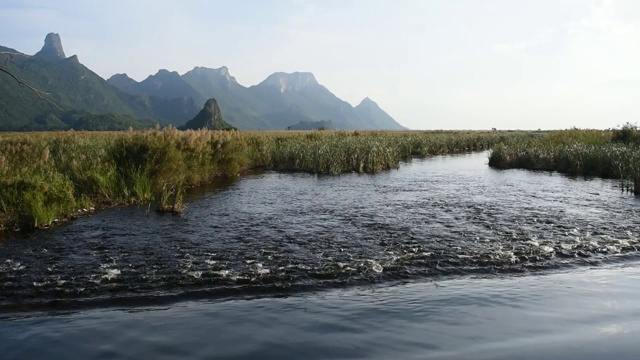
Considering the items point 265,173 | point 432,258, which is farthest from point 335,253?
point 265,173

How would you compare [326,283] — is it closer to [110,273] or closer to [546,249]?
[110,273]

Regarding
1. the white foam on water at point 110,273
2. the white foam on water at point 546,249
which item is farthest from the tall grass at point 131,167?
the white foam on water at point 546,249

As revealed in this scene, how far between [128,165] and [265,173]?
9.23 m

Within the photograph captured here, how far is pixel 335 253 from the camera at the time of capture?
791 cm

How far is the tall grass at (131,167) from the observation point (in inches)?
382

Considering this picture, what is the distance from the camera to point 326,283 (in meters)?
6.46

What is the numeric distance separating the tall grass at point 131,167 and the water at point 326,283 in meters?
0.85

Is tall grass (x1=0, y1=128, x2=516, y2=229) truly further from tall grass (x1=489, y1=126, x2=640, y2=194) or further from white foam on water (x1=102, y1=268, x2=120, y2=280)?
tall grass (x1=489, y1=126, x2=640, y2=194)

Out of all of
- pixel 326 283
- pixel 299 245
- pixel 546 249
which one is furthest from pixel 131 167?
pixel 546 249

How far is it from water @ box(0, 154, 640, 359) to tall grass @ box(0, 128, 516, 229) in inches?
33.4

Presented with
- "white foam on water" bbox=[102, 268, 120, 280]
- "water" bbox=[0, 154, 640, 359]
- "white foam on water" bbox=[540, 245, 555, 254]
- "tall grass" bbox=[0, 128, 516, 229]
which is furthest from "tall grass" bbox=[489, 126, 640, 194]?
"white foam on water" bbox=[102, 268, 120, 280]

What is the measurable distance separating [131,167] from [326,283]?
944 cm

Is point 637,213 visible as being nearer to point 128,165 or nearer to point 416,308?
point 416,308

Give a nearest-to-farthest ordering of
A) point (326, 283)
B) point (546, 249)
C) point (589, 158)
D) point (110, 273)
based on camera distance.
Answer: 1. point (326, 283)
2. point (110, 273)
3. point (546, 249)
4. point (589, 158)
